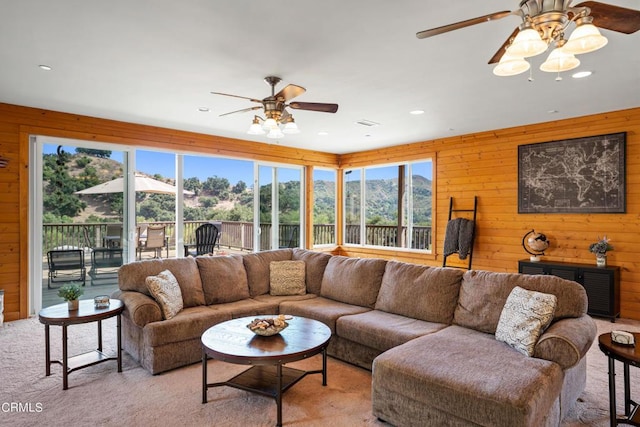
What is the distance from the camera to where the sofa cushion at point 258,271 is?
4180 mm

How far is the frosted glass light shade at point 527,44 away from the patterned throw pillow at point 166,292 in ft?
10.4

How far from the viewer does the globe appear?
199 inches

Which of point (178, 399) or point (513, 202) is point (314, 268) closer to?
point (178, 399)

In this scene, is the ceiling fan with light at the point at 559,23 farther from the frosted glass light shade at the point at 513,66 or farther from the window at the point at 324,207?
the window at the point at 324,207

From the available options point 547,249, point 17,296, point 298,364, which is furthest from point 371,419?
point 17,296

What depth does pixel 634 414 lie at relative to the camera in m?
2.14

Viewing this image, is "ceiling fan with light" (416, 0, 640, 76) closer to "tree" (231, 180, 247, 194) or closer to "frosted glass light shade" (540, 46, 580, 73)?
"frosted glass light shade" (540, 46, 580, 73)

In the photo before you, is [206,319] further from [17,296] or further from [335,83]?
[17,296]

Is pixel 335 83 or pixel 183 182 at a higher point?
pixel 335 83

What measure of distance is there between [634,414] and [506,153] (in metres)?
4.19

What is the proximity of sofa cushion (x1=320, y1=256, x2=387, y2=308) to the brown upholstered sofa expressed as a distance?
0.4 inches

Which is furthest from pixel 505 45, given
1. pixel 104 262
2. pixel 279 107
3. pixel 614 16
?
pixel 104 262

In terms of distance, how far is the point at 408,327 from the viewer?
293cm

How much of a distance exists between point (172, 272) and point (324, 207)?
4877mm
